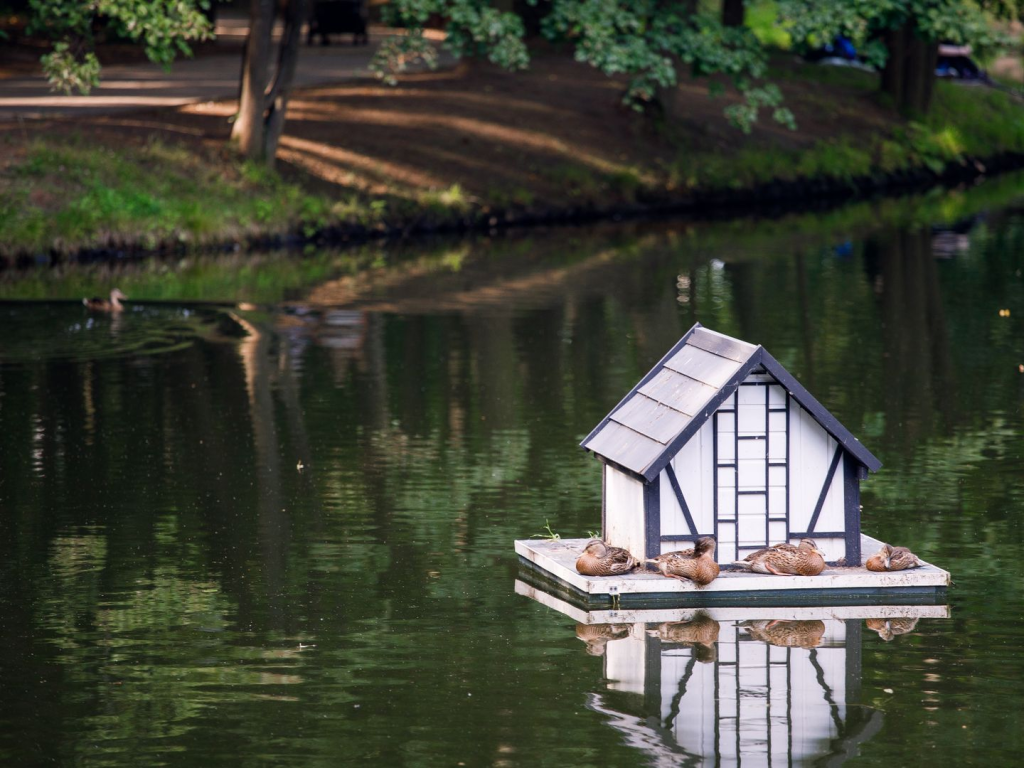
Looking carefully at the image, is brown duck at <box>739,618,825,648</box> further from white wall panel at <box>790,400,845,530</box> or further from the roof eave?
the roof eave

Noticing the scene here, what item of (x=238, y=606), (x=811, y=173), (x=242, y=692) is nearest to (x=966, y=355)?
(x=238, y=606)

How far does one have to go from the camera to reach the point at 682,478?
11719 mm

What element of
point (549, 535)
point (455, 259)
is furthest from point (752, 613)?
point (455, 259)

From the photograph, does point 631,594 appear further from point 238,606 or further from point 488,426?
point 488,426

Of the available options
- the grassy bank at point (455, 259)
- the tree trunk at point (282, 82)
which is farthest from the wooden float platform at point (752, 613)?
the tree trunk at point (282, 82)

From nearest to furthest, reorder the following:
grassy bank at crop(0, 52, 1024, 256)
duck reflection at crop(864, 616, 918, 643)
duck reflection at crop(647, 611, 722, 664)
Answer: duck reflection at crop(647, 611, 722, 664) → duck reflection at crop(864, 616, 918, 643) → grassy bank at crop(0, 52, 1024, 256)

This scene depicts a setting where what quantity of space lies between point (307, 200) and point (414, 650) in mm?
23249

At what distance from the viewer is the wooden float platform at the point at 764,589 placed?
1155 centimetres

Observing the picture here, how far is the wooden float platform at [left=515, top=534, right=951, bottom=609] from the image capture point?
11.5 metres

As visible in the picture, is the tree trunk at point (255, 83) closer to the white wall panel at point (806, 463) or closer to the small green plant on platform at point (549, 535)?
the small green plant on platform at point (549, 535)

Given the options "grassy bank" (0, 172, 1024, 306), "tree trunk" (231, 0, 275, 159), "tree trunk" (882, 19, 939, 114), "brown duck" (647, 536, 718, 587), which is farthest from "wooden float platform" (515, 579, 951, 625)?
"tree trunk" (882, 19, 939, 114)

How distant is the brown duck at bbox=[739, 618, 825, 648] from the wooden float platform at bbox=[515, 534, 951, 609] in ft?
1.29

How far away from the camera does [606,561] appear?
11.7 meters

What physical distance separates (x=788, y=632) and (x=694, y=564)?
0.74 meters
